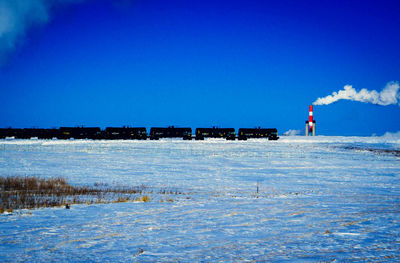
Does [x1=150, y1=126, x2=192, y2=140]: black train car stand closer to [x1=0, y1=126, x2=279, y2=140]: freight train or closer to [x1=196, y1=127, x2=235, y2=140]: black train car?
[x1=0, y1=126, x2=279, y2=140]: freight train

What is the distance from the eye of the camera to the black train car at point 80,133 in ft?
298

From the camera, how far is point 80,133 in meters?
91.9

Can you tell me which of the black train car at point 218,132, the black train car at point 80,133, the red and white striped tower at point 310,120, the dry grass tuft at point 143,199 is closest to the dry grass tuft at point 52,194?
the dry grass tuft at point 143,199

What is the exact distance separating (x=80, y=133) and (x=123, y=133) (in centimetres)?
1008

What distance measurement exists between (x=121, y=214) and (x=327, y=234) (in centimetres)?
478

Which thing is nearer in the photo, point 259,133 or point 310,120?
point 259,133

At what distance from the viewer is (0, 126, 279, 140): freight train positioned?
294 feet

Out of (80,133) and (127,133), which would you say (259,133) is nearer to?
(127,133)

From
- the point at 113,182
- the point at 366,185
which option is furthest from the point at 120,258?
the point at 366,185

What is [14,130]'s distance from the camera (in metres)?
92.9

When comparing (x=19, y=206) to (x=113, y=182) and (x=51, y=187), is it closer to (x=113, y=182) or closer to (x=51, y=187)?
(x=51, y=187)

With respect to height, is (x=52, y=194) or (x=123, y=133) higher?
(x=123, y=133)

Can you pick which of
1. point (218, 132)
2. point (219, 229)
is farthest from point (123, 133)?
point (219, 229)

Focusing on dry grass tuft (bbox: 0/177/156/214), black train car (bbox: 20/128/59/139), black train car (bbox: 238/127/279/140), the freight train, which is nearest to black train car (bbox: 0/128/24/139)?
the freight train
